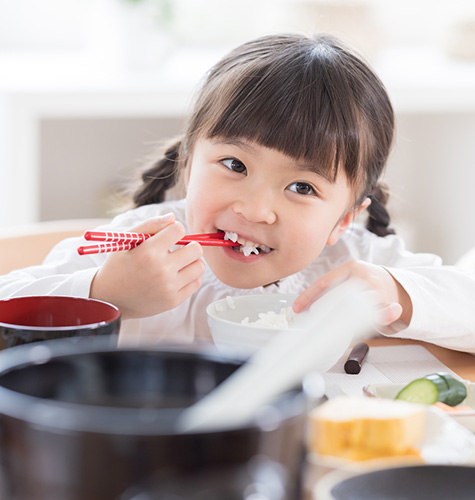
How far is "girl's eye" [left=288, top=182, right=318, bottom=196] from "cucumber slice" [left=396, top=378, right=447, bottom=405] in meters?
0.51

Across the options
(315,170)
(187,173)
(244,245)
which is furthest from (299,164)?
(187,173)

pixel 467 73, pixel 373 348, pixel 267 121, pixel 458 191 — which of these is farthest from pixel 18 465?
pixel 458 191

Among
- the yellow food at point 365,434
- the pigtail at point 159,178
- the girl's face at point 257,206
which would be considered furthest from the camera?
the pigtail at point 159,178

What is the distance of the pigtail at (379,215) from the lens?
1504 mm

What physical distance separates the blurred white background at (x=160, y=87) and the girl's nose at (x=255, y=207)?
1544 mm

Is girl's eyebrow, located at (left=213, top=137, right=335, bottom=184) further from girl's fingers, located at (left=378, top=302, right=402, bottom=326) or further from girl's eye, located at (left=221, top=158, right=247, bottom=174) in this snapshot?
girl's fingers, located at (left=378, top=302, right=402, bottom=326)

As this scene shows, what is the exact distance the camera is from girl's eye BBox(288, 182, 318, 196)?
3.90 feet

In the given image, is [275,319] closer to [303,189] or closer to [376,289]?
[376,289]

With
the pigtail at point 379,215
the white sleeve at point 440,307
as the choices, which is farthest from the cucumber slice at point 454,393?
the pigtail at point 379,215

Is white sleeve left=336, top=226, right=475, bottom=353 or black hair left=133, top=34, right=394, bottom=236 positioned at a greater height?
black hair left=133, top=34, right=394, bottom=236

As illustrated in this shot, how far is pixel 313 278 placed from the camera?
1502 mm

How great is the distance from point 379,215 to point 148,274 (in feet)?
2.35

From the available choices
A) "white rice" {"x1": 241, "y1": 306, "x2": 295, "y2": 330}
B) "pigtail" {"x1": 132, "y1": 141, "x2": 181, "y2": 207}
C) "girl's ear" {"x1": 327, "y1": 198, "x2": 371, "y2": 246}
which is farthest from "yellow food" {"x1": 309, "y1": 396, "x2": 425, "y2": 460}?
"pigtail" {"x1": 132, "y1": 141, "x2": 181, "y2": 207}

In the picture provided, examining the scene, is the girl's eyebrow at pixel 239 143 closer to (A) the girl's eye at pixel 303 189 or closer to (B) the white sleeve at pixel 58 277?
(A) the girl's eye at pixel 303 189
